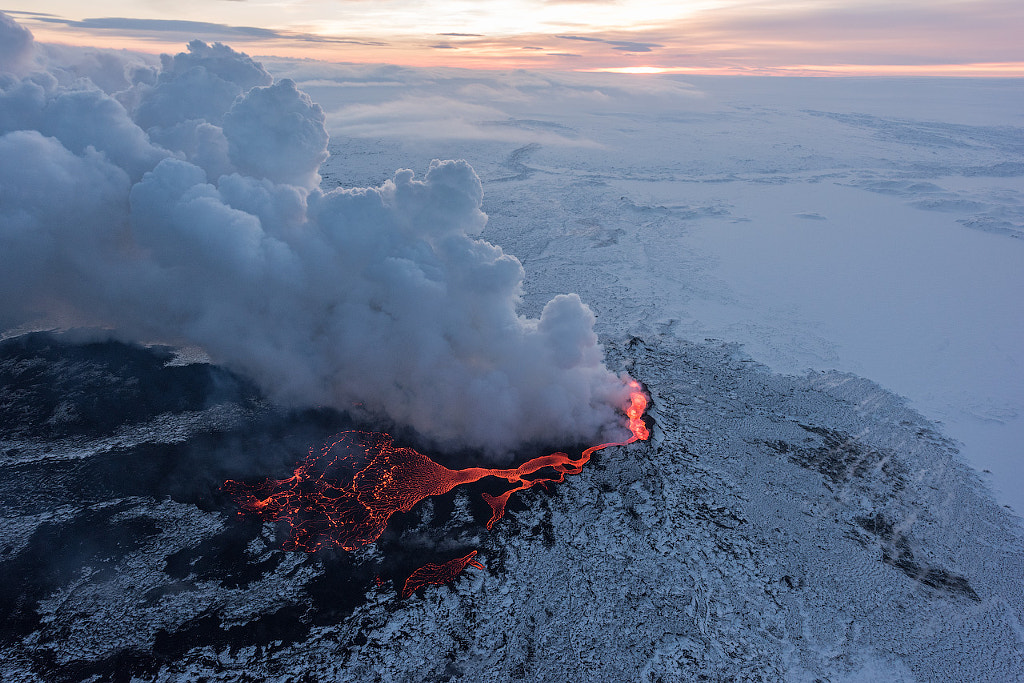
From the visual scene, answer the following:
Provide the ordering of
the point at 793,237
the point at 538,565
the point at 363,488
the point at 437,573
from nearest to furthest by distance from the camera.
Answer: the point at 437,573, the point at 538,565, the point at 363,488, the point at 793,237

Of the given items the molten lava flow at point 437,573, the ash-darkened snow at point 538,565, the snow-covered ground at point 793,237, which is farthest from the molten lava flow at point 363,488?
the snow-covered ground at point 793,237

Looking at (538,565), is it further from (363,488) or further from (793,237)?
(793,237)

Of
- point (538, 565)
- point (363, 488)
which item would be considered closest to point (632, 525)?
point (538, 565)

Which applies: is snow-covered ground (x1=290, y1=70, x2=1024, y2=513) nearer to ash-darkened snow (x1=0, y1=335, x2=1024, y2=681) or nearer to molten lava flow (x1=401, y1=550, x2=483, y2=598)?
ash-darkened snow (x1=0, y1=335, x2=1024, y2=681)

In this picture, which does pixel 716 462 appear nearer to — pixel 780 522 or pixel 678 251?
pixel 780 522

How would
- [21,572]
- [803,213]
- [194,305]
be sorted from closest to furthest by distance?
[21,572] < [194,305] < [803,213]

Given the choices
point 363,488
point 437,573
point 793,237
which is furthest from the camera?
point 793,237

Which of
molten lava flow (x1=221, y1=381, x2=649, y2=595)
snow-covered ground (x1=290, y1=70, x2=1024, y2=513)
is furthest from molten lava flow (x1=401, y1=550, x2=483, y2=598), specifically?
snow-covered ground (x1=290, y1=70, x2=1024, y2=513)

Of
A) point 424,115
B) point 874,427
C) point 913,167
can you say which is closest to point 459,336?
point 874,427
